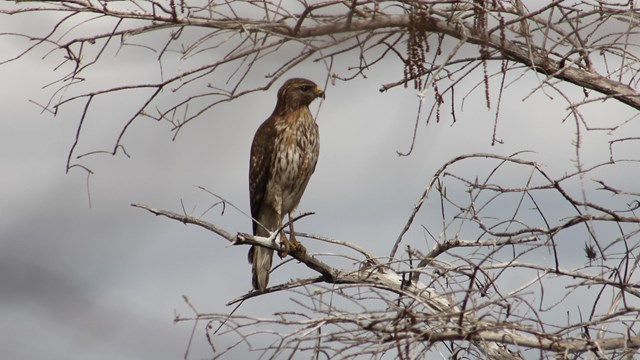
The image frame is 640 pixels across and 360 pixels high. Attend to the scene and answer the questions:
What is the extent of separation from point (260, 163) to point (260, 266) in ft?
3.27

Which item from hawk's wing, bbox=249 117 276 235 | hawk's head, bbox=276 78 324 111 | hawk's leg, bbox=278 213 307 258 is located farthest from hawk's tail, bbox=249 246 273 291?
hawk's head, bbox=276 78 324 111

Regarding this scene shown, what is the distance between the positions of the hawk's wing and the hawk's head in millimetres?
188

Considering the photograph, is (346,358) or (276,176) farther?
(276,176)

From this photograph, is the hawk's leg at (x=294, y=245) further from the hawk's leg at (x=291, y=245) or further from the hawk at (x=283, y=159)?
the hawk at (x=283, y=159)

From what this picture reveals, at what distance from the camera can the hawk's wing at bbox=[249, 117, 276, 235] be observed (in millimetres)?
7836

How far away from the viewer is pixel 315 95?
320 inches

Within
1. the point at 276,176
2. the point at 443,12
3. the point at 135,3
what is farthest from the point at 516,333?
the point at 276,176

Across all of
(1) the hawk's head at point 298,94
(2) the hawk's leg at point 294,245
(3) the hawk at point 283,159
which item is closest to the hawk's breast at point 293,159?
(3) the hawk at point 283,159

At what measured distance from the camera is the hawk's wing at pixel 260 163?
784 cm

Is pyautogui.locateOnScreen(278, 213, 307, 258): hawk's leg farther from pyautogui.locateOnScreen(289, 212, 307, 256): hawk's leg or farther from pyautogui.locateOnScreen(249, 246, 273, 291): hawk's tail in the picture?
pyautogui.locateOnScreen(249, 246, 273, 291): hawk's tail

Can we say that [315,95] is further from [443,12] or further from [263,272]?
[443,12]

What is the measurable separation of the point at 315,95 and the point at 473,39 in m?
3.49

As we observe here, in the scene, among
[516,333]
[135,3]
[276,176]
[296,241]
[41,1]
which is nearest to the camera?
[41,1]

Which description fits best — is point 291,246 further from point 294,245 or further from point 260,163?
point 260,163
